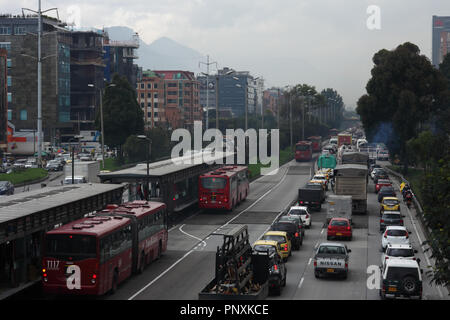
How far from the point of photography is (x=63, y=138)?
465 ft

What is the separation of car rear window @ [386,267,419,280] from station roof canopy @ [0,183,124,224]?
12191mm

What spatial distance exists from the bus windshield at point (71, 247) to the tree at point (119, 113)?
2641 inches

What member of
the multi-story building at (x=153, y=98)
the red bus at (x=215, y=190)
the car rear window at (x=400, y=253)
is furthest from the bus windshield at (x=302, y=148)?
the multi-story building at (x=153, y=98)

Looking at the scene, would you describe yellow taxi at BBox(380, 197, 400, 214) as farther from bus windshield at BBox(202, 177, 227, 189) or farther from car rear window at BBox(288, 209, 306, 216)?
bus windshield at BBox(202, 177, 227, 189)

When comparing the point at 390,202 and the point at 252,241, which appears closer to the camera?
the point at 252,241

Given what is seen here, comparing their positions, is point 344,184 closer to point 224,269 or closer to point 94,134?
point 224,269

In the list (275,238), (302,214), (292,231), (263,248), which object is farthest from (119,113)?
(263,248)

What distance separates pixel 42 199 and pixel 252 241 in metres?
14.2

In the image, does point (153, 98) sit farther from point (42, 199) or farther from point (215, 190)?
point (42, 199)

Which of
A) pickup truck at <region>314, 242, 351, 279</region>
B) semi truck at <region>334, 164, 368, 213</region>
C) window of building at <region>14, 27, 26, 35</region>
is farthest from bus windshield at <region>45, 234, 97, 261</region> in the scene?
window of building at <region>14, 27, 26, 35</region>

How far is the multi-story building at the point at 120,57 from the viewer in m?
164

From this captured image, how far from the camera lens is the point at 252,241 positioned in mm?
39094

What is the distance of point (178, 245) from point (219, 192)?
12.6 m
